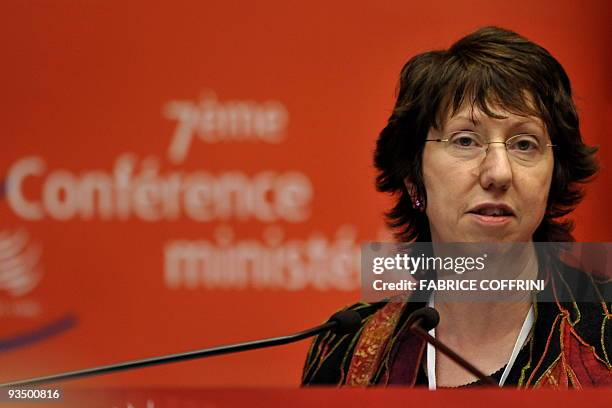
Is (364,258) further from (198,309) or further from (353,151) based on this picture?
(198,309)

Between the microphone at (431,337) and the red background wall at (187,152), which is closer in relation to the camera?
the microphone at (431,337)

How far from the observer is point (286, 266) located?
192 cm

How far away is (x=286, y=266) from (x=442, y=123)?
39 centimetres

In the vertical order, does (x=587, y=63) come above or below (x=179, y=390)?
above

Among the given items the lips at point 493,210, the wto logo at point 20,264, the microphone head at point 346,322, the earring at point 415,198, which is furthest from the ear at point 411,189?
the wto logo at point 20,264

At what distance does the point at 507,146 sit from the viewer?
5.83ft

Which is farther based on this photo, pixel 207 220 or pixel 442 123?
Answer: pixel 207 220

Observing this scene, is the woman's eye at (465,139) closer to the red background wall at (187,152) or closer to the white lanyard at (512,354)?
the red background wall at (187,152)

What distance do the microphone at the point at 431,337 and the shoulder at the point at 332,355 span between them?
0.84ft

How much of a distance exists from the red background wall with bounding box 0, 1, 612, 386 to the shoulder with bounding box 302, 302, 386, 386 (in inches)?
1.0

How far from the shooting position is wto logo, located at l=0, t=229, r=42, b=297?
193 cm

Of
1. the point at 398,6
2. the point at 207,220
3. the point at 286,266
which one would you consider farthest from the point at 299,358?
the point at 398,6

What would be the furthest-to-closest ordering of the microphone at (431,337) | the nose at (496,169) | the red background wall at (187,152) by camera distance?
1. the red background wall at (187,152)
2. the nose at (496,169)
3. the microphone at (431,337)

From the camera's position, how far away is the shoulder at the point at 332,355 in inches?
73.3
